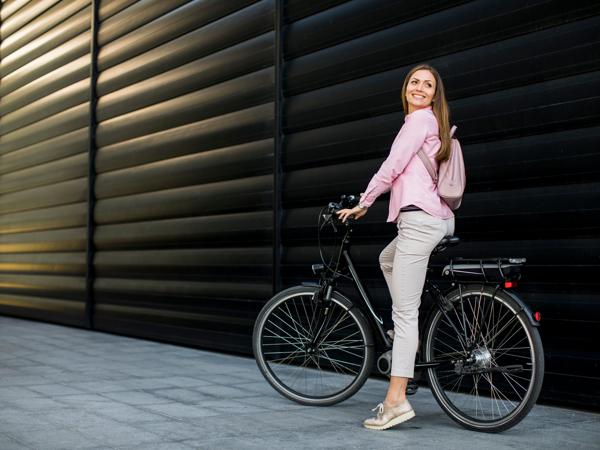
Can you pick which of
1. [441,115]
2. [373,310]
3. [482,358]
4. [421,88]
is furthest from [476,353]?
[421,88]

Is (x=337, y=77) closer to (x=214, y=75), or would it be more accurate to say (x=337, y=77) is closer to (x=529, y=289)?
(x=214, y=75)

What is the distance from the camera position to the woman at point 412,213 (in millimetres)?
4160

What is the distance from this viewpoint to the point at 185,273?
25.1 feet

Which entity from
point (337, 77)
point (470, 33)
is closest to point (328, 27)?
point (337, 77)

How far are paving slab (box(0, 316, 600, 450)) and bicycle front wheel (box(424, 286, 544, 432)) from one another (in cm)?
10

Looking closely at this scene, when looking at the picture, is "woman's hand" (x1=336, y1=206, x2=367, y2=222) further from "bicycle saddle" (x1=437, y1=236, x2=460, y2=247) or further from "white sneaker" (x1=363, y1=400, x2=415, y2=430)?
"white sneaker" (x1=363, y1=400, x2=415, y2=430)

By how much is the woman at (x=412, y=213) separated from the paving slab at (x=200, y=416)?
35 cm

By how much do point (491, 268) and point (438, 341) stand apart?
55 cm

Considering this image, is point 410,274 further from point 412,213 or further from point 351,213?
point 351,213

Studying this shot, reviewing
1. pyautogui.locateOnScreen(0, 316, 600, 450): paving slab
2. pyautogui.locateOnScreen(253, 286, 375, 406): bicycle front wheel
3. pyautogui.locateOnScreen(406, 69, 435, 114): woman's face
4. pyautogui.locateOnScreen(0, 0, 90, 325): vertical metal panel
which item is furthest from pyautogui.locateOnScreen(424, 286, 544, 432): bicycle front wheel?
pyautogui.locateOnScreen(0, 0, 90, 325): vertical metal panel

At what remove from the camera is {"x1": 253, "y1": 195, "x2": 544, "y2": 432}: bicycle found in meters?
3.96

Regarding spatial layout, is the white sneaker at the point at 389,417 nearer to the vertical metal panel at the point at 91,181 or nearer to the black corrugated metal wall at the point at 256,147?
the black corrugated metal wall at the point at 256,147

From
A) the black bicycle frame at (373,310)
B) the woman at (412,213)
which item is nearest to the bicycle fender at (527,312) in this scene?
the black bicycle frame at (373,310)

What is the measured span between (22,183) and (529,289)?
25.9ft
